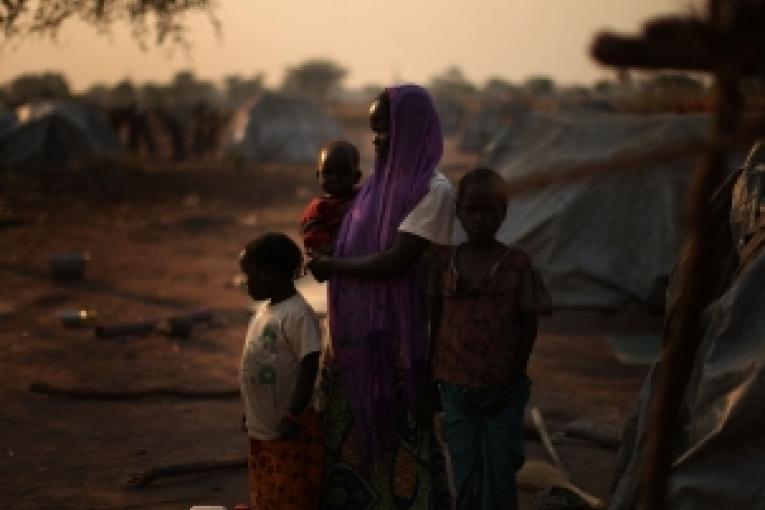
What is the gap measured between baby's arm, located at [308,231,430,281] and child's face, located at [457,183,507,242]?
23 cm

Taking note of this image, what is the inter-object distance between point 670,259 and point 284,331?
5.68 meters

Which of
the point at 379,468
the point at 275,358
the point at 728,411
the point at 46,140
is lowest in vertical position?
the point at 379,468

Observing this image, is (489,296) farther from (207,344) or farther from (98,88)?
(98,88)

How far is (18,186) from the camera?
1953cm

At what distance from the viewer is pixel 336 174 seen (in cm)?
357

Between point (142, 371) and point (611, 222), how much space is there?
4.07 m

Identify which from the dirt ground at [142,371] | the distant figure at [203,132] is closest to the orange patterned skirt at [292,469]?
the dirt ground at [142,371]

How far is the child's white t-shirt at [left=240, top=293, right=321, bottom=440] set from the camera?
139 inches

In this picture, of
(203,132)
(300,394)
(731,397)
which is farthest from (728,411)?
(203,132)

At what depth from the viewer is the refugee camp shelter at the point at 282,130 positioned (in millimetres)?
27875

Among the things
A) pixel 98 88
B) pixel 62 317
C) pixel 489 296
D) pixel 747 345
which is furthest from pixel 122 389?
pixel 98 88

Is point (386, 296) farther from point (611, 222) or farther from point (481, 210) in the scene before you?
point (611, 222)

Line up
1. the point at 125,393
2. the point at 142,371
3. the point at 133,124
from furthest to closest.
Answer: the point at 133,124 < the point at 142,371 < the point at 125,393

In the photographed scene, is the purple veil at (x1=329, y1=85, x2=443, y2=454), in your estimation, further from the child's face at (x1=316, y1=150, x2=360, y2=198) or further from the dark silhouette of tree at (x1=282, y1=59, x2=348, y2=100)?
Result: the dark silhouette of tree at (x1=282, y1=59, x2=348, y2=100)
